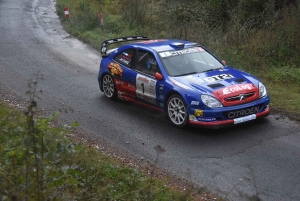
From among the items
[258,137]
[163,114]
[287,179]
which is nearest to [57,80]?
[163,114]

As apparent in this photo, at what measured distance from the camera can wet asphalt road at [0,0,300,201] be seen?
796 centimetres

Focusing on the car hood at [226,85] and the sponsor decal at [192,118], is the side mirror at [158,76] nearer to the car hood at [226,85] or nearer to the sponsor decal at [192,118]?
the car hood at [226,85]

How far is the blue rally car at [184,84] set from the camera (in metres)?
9.81

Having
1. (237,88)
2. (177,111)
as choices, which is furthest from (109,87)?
(237,88)

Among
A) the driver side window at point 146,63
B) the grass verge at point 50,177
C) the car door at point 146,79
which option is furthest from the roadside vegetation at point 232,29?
the grass verge at point 50,177

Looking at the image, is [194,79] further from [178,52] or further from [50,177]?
[50,177]

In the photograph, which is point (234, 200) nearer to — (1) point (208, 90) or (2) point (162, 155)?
(2) point (162, 155)

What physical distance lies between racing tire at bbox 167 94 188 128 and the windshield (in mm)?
636

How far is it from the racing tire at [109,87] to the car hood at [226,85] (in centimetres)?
218

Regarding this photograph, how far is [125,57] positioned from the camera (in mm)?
11844

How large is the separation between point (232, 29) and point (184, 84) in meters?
7.01

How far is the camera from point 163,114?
11.3 meters

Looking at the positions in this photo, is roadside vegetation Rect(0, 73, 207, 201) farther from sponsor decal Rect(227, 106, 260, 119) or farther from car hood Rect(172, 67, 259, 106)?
car hood Rect(172, 67, 259, 106)

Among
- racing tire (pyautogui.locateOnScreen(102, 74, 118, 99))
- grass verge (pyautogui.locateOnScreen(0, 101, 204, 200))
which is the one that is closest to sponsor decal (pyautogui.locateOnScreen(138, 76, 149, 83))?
racing tire (pyautogui.locateOnScreen(102, 74, 118, 99))
